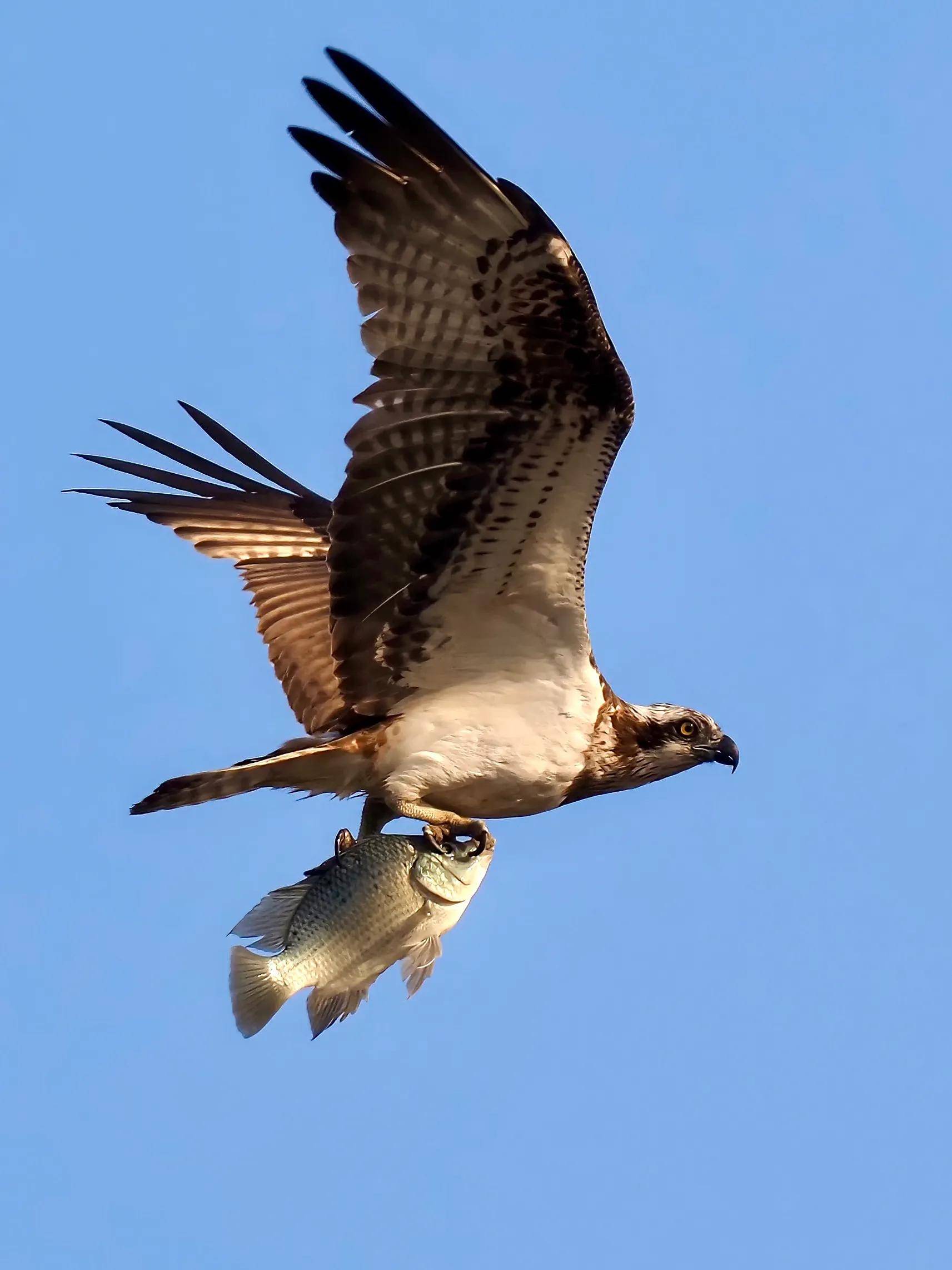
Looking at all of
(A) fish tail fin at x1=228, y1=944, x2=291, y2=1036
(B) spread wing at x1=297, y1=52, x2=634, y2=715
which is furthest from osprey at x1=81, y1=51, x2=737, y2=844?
(A) fish tail fin at x1=228, y1=944, x2=291, y2=1036

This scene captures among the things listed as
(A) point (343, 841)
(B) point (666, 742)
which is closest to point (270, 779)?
(A) point (343, 841)

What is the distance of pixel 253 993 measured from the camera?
714cm

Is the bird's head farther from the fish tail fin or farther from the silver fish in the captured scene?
the fish tail fin

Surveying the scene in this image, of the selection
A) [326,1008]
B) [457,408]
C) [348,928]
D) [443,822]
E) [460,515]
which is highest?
[457,408]

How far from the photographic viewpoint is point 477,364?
763 centimetres

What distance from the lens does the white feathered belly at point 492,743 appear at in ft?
27.8

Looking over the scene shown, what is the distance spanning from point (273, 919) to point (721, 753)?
273 centimetres

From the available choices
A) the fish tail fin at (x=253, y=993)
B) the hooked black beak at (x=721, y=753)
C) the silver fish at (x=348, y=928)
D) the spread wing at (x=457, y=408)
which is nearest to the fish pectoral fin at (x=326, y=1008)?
the silver fish at (x=348, y=928)

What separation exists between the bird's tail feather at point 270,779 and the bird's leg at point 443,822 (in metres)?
0.29

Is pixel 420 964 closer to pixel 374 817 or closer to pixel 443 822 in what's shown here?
pixel 443 822

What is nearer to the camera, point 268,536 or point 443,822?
point 443,822

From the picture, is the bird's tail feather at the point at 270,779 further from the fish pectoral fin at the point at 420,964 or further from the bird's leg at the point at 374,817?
the fish pectoral fin at the point at 420,964

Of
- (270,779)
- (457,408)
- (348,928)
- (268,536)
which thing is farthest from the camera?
(268,536)

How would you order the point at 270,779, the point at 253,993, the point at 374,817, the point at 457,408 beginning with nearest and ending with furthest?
the point at 253,993, the point at 457,408, the point at 270,779, the point at 374,817
